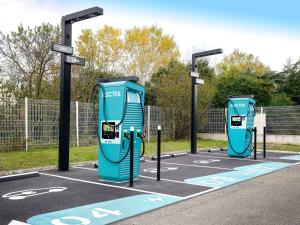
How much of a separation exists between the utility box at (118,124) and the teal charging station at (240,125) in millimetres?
6050

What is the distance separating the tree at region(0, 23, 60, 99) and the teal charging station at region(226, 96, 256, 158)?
347 inches

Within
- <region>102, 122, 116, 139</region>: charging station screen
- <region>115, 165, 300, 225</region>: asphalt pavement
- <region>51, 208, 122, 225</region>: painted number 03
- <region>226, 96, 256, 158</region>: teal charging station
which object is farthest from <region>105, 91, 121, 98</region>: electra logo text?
<region>226, 96, 256, 158</region>: teal charging station

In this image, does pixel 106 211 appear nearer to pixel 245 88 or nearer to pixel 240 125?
pixel 240 125

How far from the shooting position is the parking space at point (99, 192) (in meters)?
4.97

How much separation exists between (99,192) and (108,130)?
152 cm

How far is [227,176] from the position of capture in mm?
8602

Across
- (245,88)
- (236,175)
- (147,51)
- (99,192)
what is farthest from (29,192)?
(147,51)

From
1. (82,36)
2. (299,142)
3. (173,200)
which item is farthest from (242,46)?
(173,200)

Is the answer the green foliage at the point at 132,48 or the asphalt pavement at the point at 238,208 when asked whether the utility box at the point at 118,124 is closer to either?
the asphalt pavement at the point at 238,208

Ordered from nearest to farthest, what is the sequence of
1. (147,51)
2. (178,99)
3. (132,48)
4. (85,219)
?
(85,219), (178,99), (132,48), (147,51)

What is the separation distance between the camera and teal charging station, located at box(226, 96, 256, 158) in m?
12.8

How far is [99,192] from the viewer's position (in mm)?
6516

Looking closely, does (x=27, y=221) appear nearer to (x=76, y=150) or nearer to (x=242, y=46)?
(x=76, y=150)

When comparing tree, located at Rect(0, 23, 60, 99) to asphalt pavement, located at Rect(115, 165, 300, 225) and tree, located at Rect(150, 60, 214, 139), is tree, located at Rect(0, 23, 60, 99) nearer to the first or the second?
tree, located at Rect(150, 60, 214, 139)
